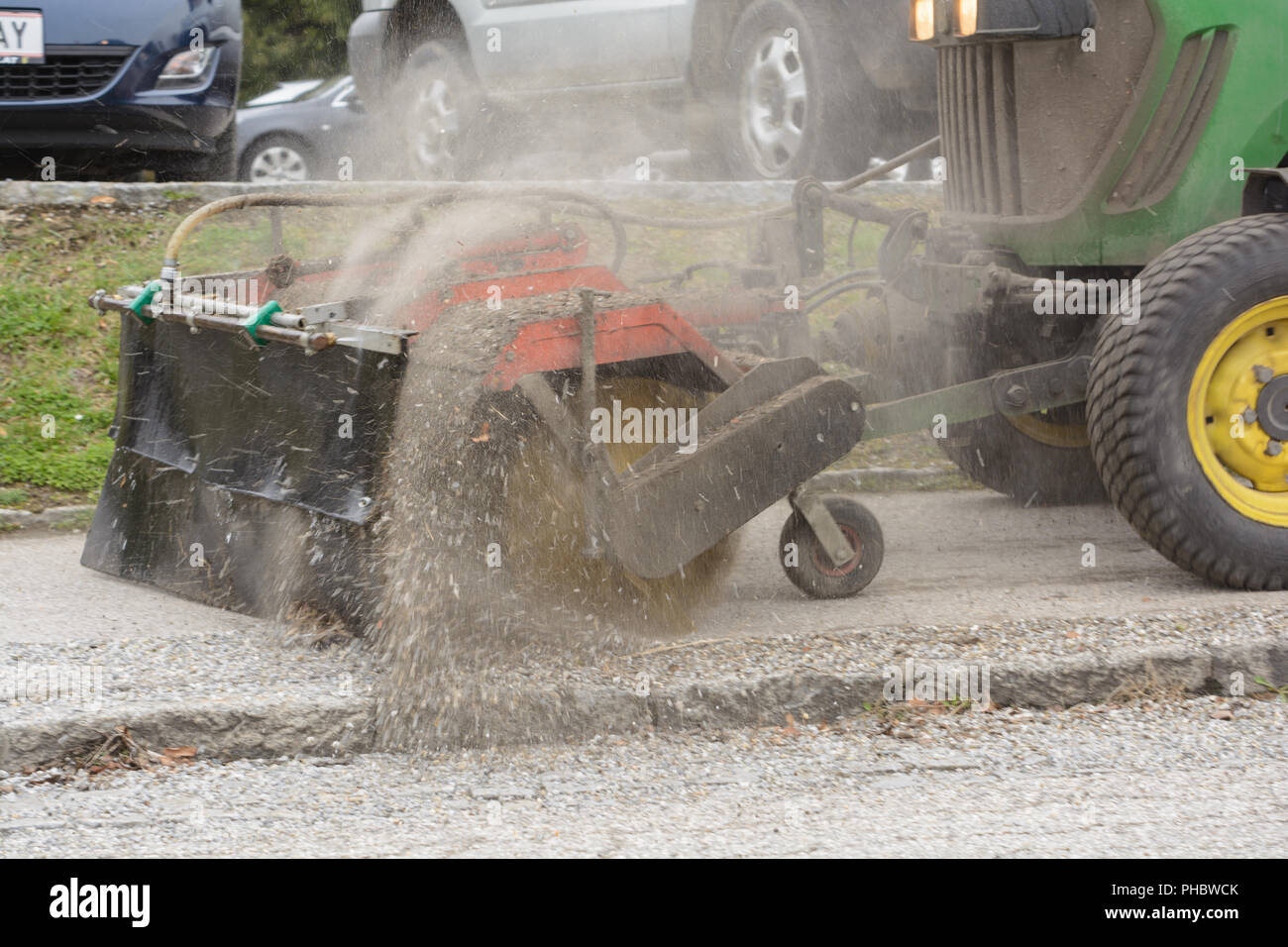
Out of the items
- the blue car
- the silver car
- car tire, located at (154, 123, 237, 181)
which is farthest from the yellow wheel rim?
car tire, located at (154, 123, 237, 181)

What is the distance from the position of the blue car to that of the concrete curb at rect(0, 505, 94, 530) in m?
2.68

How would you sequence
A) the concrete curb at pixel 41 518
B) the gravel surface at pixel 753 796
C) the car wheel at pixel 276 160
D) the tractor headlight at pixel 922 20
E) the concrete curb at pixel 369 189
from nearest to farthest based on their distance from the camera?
the gravel surface at pixel 753 796, the tractor headlight at pixel 922 20, the concrete curb at pixel 41 518, the concrete curb at pixel 369 189, the car wheel at pixel 276 160

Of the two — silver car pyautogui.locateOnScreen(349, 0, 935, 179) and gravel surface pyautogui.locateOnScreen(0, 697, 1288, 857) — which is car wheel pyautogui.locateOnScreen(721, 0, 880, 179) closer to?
silver car pyautogui.locateOnScreen(349, 0, 935, 179)

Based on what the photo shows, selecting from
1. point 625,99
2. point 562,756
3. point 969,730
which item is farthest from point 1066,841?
point 625,99

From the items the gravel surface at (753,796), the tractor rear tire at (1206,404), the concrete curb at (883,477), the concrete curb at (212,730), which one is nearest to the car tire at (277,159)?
the concrete curb at (883,477)

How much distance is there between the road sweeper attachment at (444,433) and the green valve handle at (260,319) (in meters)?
0.01

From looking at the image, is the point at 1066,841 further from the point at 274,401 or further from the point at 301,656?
the point at 274,401

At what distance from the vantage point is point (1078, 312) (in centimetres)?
526

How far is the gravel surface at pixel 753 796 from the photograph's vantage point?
10.8 ft

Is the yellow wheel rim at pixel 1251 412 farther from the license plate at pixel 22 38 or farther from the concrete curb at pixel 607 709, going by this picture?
the license plate at pixel 22 38

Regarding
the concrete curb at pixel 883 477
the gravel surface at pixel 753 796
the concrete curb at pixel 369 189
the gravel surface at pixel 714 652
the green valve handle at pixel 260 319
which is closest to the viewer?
the gravel surface at pixel 753 796

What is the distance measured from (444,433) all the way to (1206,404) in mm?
2585

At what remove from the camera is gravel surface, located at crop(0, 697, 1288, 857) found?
3.28m

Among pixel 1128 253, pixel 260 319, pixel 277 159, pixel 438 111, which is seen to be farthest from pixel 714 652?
pixel 277 159
